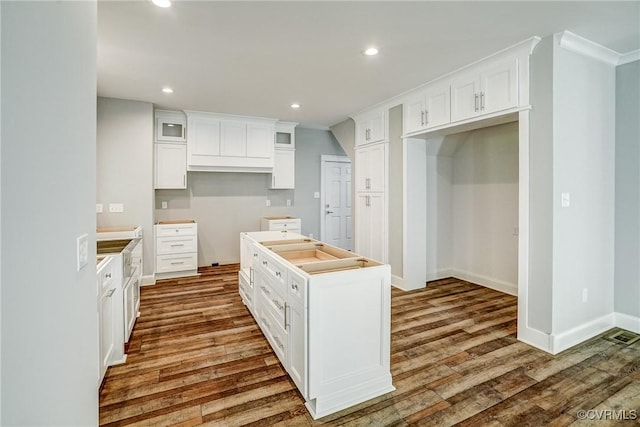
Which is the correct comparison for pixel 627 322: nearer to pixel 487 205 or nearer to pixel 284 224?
pixel 487 205

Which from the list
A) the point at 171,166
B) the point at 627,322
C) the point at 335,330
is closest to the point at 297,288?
the point at 335,330

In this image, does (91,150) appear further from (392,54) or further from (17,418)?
(392,54)

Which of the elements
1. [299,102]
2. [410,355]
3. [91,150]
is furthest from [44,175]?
[299,102]

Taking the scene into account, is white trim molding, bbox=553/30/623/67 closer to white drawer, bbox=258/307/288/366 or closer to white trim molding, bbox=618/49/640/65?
white trim molding, bbox=618/49/640/65

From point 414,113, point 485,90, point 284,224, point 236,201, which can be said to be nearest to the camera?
point 485,90

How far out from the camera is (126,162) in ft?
14.5

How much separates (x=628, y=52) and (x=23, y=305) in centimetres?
440

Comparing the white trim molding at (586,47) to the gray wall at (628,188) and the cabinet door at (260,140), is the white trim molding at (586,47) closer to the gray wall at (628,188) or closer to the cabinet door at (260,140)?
the gray wall at (628,188)

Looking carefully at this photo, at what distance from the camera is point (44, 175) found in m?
0.85

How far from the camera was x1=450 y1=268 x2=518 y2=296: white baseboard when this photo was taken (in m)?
4.11

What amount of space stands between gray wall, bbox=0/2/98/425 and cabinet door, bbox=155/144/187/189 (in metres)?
4.00

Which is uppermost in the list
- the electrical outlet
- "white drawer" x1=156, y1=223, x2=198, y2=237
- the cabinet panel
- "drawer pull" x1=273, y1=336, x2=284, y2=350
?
the cabinet panel

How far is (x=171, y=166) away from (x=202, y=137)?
669 mm

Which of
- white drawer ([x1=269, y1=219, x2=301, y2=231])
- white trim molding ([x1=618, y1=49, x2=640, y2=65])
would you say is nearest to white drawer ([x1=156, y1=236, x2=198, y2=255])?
white drawer ([x1=269, y1=219, x2=301, y2=231])
